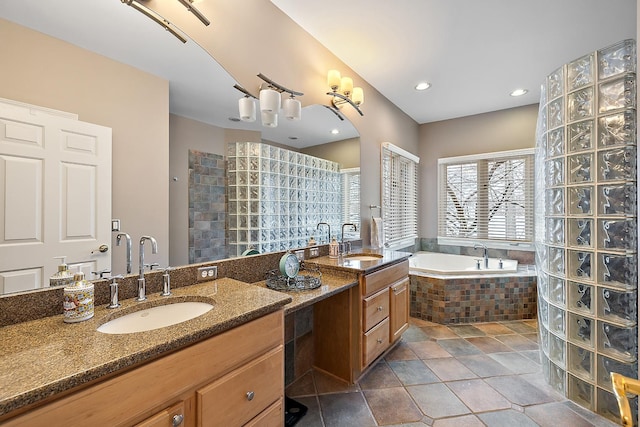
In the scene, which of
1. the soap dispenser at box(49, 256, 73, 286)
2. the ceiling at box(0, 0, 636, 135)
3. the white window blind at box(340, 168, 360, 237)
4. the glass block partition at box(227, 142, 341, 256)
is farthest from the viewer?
the white window blind at box(340, 168, 360, 237)

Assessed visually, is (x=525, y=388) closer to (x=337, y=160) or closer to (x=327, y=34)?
(x=337, y=160)

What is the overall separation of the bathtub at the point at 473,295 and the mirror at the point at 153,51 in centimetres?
225

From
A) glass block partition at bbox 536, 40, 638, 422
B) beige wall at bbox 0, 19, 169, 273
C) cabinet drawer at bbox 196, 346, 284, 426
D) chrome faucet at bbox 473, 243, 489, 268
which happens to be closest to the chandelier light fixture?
beige wall at bbox 0, 19, 169, 273

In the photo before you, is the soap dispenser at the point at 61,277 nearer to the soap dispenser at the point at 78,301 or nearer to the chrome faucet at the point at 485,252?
the soap dispenser at the point at 78,301

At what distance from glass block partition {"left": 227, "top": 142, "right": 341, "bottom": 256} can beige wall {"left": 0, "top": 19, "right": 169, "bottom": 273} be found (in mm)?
383

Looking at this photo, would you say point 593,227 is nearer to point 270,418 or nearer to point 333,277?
point 333,277

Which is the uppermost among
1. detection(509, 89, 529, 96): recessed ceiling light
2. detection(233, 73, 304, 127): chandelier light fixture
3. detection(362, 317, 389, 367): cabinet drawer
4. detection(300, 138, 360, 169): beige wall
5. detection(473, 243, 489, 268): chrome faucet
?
detection(509, 89, 529, 96): recessed ceiling light

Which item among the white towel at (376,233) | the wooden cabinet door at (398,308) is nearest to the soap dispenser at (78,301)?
the wooden cabinet door at (398,308)

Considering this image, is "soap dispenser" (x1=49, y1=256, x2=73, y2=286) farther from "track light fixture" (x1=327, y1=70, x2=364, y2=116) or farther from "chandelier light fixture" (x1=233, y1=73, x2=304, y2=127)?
"track light fixture" (x1=327, y1=70, x2=364, y2=116)

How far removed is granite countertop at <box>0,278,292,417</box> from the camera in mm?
590

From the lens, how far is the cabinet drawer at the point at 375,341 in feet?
6.16

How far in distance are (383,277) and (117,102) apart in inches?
74.3

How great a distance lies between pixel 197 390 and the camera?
0.89 meters

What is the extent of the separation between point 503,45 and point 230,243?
2802 mm
